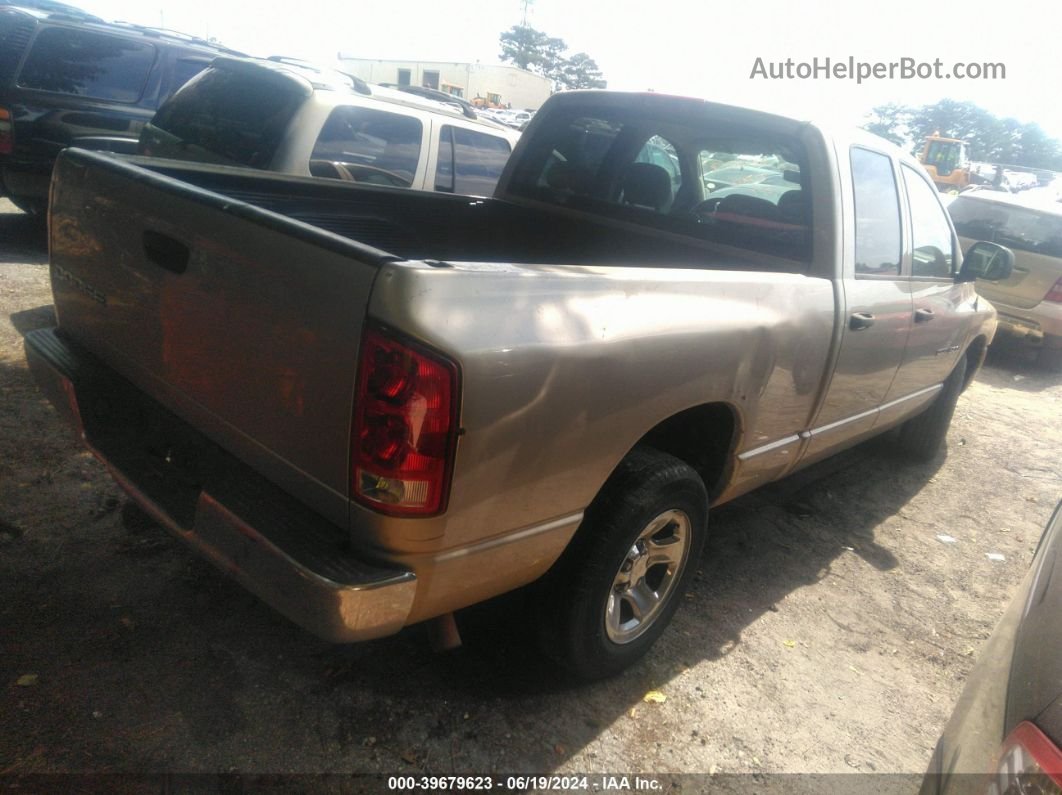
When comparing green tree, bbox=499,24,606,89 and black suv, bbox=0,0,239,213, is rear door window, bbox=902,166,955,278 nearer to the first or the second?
black suv, bbox=0,0,239,213

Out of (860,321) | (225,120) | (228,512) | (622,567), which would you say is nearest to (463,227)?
(860,321)

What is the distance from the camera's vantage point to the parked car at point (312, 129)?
16.8 feet

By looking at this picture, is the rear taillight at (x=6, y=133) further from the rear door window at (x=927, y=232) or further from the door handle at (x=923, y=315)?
the door handle at (x=923, y=315)

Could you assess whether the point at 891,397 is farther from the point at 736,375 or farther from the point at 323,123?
the point at 323,123

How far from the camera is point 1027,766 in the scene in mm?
1306

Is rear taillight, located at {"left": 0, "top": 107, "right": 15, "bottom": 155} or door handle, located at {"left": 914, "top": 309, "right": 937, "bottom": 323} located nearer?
door handle, located at {"left": 914, "top": 309, "right": 937, "bottom": 323}

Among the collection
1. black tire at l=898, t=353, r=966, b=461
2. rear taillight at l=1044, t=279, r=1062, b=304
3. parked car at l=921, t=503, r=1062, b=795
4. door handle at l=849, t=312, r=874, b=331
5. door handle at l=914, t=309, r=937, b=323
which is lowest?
black tire at l=898, t=353, r=966, b=461

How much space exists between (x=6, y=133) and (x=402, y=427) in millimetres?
6779

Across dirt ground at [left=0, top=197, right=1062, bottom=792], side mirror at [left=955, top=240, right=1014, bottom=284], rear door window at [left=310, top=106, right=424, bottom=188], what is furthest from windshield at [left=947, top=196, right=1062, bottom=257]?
rear door window at [left=310, top=106, right=424, bottom=188]

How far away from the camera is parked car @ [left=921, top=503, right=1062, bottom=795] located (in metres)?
1.31

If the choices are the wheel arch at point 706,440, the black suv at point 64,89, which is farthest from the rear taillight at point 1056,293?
the black suv at point 64,89

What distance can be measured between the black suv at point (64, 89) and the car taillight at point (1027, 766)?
696cm

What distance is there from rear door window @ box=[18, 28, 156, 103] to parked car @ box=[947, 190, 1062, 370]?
8.39 metres

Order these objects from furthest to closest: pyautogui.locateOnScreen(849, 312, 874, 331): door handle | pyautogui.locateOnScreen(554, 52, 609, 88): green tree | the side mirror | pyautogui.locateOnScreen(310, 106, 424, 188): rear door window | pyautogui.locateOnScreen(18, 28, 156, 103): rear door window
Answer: pyautogui.locateOnScreen(554, 52, 609, 88): green tree < pyautogui.locateOnScreen(18, 28, 156, 103): rear door window < pyautogui.locateOnScreen(310, 106, 424, 188): rear door window < the side mirror < pyautogui.locateOnScreen(849, 312, 874, 331): door handle
